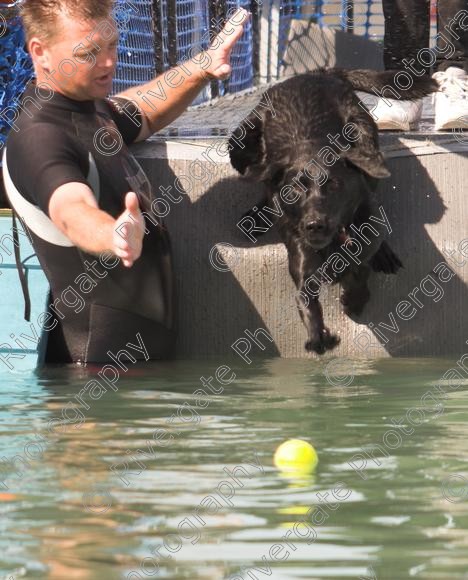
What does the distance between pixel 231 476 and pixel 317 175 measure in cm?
214

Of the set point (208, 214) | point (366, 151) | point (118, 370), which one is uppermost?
point (366, 151)

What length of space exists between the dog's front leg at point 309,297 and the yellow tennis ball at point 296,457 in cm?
179

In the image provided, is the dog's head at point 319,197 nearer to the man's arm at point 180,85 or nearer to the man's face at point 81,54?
the man's arm at point 180,85

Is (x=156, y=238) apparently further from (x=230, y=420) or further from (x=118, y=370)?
(x=230, y=420)

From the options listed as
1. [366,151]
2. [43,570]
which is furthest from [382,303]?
[43,570]

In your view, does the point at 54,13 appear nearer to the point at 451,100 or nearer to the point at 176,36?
the point at 451,100

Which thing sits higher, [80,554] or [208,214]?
[80,554]

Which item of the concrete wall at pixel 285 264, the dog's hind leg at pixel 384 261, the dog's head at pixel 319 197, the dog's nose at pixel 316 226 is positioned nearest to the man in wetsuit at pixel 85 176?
the concrete wall at pixel 285 264

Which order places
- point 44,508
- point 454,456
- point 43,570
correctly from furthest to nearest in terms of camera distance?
point 454,456 < point 44,508 < point 43,570

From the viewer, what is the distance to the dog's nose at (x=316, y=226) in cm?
527

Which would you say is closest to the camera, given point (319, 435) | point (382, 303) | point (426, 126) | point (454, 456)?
point (454, 456)

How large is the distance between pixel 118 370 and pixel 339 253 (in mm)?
1108

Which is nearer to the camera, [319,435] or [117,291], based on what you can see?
[319,435]

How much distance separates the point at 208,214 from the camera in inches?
230
